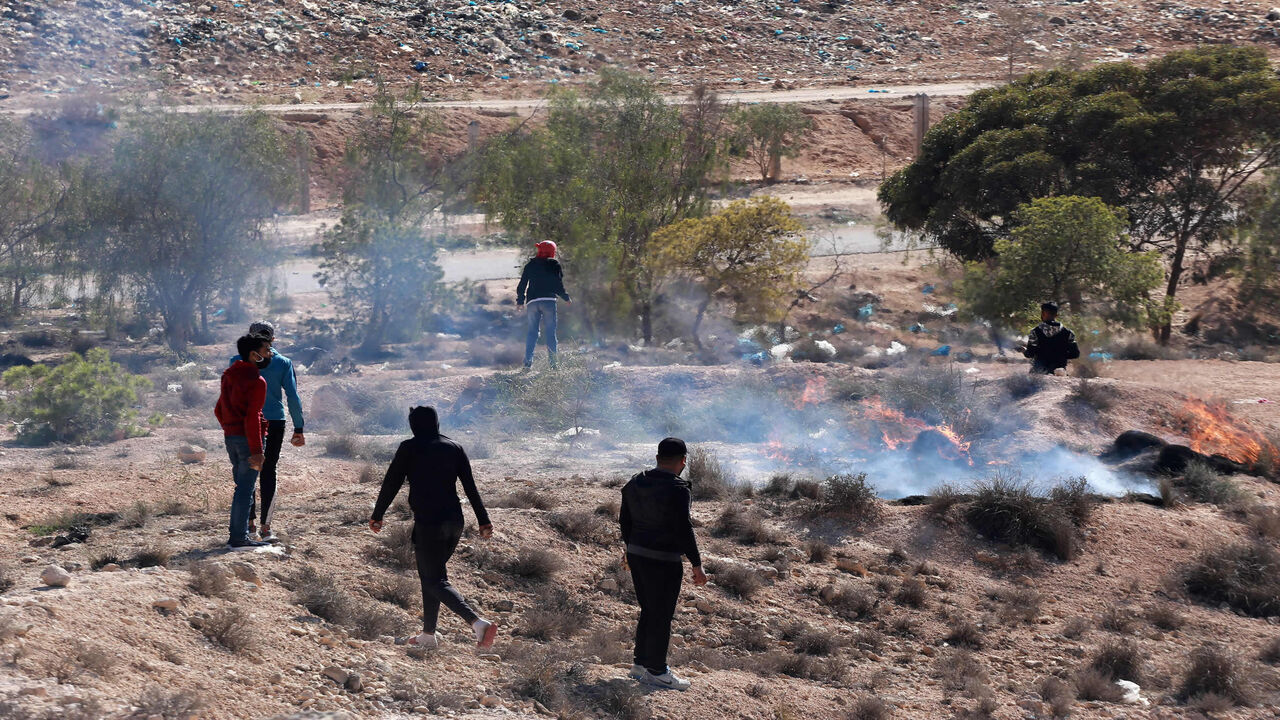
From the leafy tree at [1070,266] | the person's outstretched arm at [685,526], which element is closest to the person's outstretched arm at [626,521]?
the person's outstretched arm at [685,526]

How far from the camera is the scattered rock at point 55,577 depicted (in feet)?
21.2

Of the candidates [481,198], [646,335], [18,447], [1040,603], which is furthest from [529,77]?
[1040,603]

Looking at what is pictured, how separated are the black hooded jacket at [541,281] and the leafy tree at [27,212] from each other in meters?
10.1

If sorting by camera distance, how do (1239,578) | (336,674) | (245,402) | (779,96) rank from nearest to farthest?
(336,674)
(245,402)
(1239,578)
(779,96)

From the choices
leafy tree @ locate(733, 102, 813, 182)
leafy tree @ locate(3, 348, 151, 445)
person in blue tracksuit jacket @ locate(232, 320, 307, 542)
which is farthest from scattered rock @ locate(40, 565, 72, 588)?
leafy tree @ locate(733, 102, 813, 182)

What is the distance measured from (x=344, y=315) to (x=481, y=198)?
3.17 meters

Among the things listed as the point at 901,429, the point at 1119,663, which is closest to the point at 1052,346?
the point at 901,429

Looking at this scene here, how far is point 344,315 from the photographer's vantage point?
2066 centimetres

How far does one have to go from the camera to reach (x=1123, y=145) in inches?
806

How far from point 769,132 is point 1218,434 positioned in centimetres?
2354

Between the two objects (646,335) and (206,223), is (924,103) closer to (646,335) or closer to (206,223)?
(646,335)

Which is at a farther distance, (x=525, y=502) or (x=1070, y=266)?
(x=1070, y=266)

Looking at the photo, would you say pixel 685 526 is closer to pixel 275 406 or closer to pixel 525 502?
pixel 275 406

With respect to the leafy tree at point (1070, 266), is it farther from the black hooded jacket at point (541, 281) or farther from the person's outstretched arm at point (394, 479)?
the person's outstretched arm at point (394, 479)
